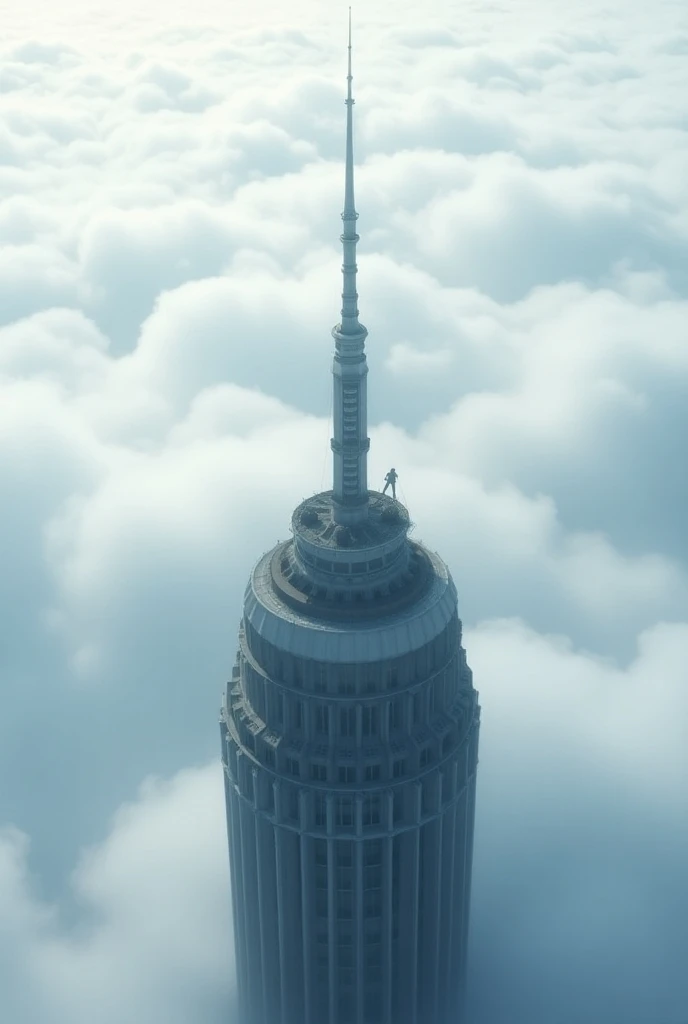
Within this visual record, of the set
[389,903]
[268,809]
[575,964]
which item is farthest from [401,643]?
[575,964]

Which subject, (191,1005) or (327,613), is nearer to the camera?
(327,613)

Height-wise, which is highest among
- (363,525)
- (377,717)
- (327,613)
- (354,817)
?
(363,525)

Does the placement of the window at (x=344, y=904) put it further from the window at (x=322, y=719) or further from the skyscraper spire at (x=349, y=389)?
the skyscraper spire at (x=349, y=389)

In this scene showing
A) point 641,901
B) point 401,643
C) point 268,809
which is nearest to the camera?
point 401,643

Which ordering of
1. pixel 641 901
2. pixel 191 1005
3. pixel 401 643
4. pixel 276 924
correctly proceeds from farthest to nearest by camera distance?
pixel 641 901, pixel 191 1005, pixel 276 924, pixel 401 643

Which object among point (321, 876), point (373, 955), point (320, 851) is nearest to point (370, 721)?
point (320, 851)

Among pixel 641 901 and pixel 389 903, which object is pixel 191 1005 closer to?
pixel 389 903

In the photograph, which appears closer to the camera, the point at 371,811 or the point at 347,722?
the point at 347,722

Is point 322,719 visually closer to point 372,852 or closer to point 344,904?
point 372,852
